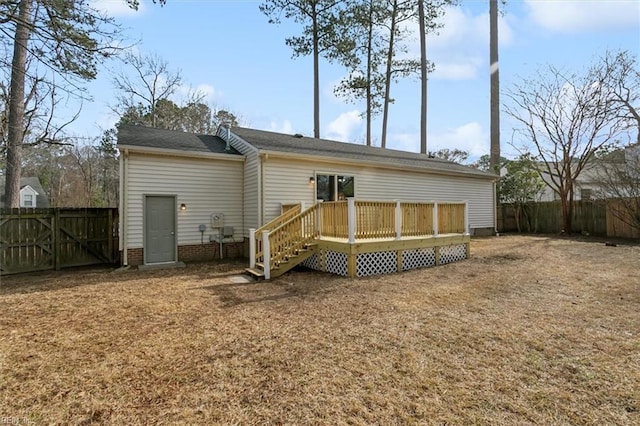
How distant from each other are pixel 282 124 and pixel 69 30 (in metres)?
17.2

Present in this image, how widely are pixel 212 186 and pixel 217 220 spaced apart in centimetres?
108

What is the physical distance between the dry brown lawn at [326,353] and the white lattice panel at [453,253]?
2.38 meters

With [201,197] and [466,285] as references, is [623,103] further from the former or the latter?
[201,197]

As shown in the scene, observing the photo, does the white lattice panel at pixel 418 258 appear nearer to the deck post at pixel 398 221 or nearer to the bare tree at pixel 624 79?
the deck post at pixel 398 221

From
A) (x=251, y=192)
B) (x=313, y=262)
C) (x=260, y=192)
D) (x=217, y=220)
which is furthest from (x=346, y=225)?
(x=217, y=220)

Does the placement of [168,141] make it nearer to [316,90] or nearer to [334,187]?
[334,187]

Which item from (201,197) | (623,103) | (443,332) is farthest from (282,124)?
(443,332)

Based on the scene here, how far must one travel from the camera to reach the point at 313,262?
8.40 m

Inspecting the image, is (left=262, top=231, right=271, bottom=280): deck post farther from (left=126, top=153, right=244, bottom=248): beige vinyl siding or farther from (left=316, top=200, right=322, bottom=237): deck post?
(left=126, top=153, right=244, bottom=248): beige vinyl siding

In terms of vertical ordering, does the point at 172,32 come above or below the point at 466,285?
above

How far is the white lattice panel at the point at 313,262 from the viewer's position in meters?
8.23

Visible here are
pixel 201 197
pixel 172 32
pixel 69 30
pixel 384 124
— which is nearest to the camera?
pixel 69 30

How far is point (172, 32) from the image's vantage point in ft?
27.5

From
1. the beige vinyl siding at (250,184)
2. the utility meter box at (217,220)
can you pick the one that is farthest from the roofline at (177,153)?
the utility meter box at (217,220)
